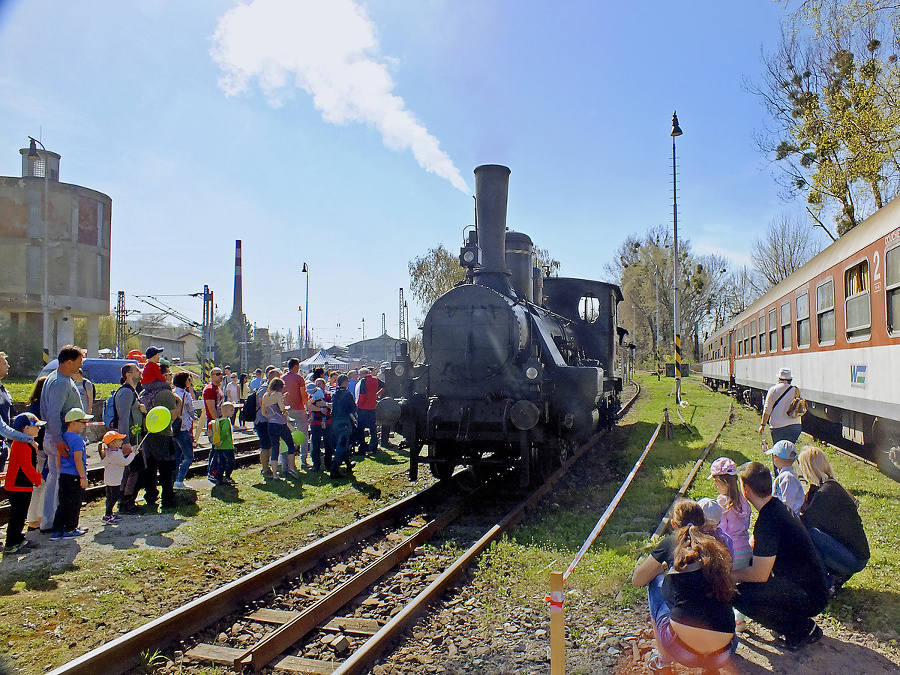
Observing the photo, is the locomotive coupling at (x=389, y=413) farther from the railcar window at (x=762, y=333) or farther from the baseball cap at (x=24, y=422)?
the railcar window at (x=762, y=333)

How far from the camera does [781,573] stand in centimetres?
377

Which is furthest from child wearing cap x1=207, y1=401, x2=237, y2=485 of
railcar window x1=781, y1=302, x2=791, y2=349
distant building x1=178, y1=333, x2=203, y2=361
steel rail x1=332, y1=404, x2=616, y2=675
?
distant building x1=178, y1=333, x2=203, y2=361

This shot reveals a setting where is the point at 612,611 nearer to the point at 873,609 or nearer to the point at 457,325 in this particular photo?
the point at 873,609

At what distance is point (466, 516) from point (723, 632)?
447 centimetres

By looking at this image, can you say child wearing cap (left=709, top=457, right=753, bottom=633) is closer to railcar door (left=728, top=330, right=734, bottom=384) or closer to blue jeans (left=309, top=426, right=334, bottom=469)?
blue jeans (left=309, top=426, right=334, bottom=469)

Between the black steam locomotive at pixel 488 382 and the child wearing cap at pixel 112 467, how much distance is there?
3.13 meters

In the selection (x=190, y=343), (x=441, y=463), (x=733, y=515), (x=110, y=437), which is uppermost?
(x=190, y=343)

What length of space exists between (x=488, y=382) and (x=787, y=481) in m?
4.10

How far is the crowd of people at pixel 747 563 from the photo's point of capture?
3250 mm

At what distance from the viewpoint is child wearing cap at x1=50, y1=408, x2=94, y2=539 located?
631cm

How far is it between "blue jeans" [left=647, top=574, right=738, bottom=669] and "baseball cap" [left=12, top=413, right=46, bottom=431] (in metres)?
5.89

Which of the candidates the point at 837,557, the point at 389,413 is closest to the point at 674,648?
the point at 837,557

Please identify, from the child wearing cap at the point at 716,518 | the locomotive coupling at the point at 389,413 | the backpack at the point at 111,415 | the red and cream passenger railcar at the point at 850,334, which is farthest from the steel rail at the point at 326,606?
the red and cream passenger railcar at the point at 850,334

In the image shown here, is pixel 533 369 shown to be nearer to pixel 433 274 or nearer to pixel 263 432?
pixel 263 432
